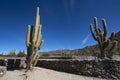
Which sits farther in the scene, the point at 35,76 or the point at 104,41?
the point at 104,41

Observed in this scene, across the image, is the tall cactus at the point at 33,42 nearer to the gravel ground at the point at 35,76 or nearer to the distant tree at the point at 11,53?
the gravel ground at the point at 35,76

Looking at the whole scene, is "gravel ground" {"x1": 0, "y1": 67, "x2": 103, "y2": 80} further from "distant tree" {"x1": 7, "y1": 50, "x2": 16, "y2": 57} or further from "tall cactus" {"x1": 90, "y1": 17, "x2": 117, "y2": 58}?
"distant tree" {"x1": 7, "y1": 50, "x2": 16, "y2": 57}

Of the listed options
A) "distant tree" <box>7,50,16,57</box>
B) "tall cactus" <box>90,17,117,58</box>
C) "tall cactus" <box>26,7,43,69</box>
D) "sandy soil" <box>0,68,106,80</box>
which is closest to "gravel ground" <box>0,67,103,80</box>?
"sandy soil" <box>0,68,106,80</box>

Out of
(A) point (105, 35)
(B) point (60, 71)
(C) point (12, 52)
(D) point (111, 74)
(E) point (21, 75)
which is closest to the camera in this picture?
(E) point (21, 75)

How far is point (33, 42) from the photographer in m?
10.8

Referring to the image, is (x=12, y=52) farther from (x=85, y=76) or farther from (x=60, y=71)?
(x=85, y=76)

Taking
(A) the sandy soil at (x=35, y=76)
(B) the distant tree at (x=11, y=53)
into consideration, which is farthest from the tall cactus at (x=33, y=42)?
(B) the distant tree at (x=11, y=53)

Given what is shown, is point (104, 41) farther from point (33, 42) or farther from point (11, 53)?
point (11, 53)

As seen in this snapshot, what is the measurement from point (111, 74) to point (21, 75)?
16.3 ft

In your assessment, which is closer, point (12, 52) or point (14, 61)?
point (14, 61)

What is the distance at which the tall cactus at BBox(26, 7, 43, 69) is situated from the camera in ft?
35.8

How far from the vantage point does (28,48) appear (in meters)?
11.0

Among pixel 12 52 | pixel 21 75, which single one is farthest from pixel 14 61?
pixel 12 52

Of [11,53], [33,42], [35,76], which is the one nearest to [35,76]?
[35,76]
